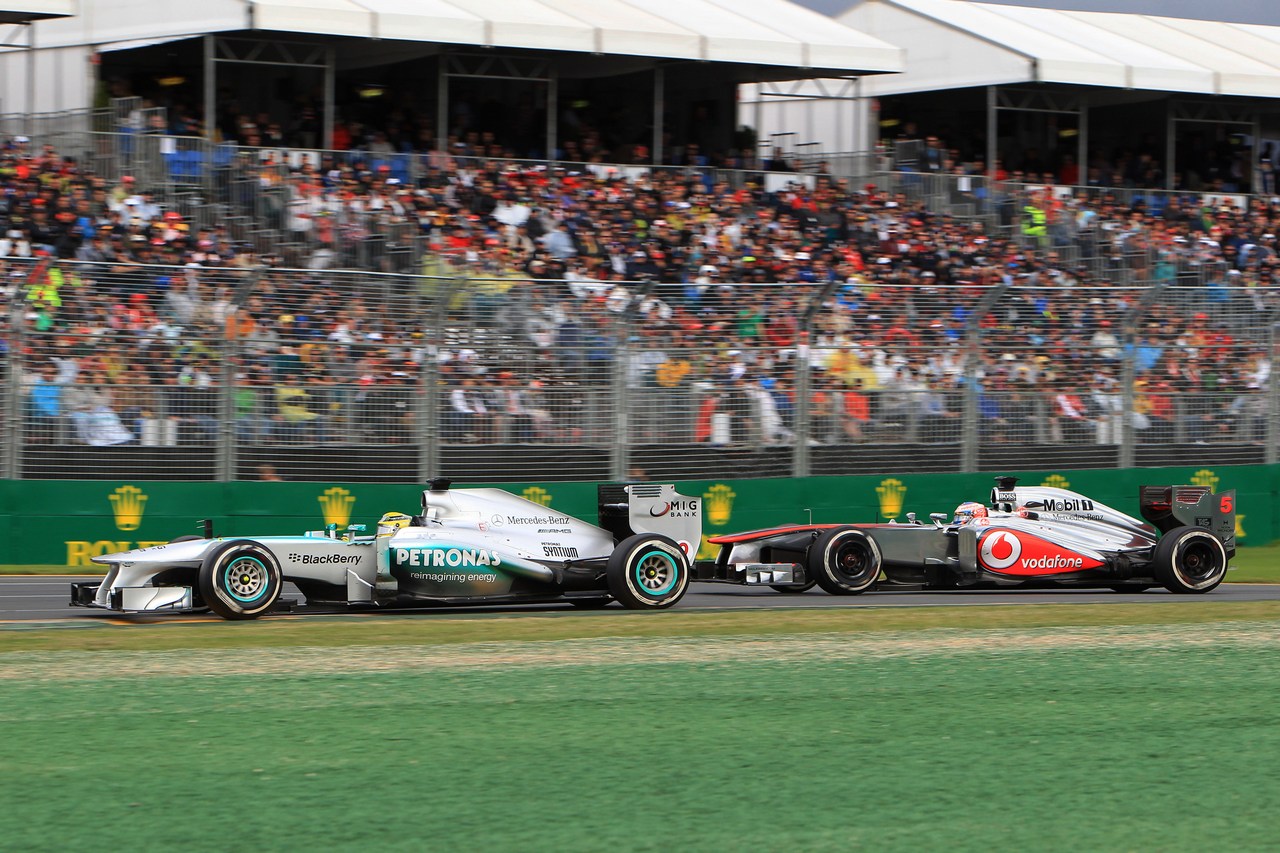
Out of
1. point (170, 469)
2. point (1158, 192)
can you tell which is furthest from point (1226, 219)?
point (170, 469)

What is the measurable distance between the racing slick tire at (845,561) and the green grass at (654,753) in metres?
4.14

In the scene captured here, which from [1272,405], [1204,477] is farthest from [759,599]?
[1272,405]

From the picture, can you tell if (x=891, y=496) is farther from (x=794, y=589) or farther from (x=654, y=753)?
(x=654, y=753)

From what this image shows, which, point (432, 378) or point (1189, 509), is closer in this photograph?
point (1189, 509)

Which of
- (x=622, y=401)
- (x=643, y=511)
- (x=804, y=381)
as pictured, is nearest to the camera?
(x=643, y=511)

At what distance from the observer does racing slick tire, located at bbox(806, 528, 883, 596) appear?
1333cm

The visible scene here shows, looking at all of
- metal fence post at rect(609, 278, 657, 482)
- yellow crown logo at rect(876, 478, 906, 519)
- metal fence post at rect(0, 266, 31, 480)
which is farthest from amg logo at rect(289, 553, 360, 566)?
yellow crown logo at rect(876, 478, 906, 519)

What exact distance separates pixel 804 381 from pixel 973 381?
206 cm

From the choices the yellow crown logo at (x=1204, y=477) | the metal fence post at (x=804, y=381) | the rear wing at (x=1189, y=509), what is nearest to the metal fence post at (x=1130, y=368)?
the yellow crown logo at (x=1204, y=477)

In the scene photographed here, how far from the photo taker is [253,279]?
1611cm

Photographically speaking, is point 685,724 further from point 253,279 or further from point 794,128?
point 794,128

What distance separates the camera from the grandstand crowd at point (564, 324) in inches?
634

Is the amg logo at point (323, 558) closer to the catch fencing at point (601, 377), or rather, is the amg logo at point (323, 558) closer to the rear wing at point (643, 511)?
the rear wing at point (643, 511)

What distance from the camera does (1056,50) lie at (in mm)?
32250
